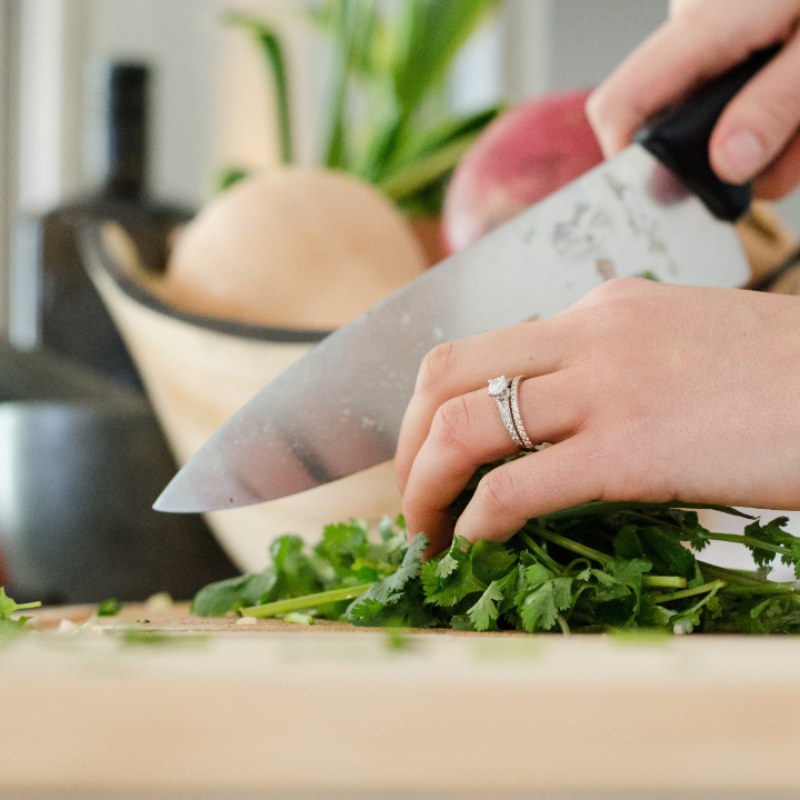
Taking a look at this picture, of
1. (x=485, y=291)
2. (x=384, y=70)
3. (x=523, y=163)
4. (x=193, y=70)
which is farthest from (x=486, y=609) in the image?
(x=193, y=70)

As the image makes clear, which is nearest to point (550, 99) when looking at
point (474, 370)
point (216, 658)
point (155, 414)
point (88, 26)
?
point (155, 414)

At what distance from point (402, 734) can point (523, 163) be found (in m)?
0.91

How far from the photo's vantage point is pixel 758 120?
0.77m

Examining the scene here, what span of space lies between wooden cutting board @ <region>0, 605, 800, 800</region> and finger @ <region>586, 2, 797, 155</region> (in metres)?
0.62

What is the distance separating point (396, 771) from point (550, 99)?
39.0 inches

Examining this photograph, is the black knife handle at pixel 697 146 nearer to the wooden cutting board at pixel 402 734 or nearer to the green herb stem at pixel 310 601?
the green herb stem at pixel 310 601

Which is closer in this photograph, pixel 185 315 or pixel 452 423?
pixel 452 423

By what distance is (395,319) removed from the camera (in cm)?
70

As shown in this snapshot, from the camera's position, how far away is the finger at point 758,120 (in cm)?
76

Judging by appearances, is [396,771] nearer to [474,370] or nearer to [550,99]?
[474,370]

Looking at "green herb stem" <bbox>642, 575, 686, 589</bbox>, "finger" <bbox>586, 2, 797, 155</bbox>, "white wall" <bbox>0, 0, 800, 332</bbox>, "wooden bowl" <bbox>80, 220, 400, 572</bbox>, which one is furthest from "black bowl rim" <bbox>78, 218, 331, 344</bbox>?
"white wall" <bbox>0, 0, 800, 332</bbox>

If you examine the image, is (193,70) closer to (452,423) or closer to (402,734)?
(452,423)

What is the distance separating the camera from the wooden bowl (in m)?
0.89

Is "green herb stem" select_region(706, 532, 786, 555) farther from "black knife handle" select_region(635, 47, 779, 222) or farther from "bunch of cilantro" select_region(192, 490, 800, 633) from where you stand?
"black knife handle" select_region(635, 47, 779, 222)
